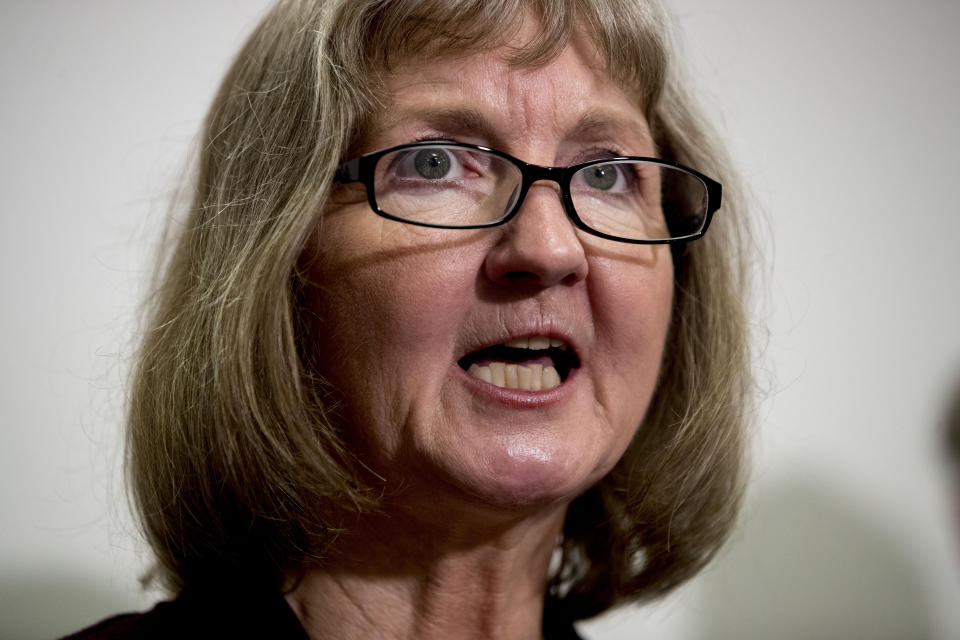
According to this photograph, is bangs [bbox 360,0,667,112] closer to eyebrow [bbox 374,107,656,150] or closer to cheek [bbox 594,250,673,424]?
eyebrow [bbox 374,107,656,150]

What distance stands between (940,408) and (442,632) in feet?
5.05

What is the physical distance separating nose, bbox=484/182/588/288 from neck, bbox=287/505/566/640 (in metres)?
0.32

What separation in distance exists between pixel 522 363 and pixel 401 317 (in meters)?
0.17

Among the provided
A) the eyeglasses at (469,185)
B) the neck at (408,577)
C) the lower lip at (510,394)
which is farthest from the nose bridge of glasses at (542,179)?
the neck at (408,577)

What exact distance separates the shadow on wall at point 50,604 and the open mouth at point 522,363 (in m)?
1.15

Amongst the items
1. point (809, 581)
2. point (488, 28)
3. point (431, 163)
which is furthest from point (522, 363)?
point (809, 581)

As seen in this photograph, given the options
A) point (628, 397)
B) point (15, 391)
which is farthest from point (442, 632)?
point (15, 391)

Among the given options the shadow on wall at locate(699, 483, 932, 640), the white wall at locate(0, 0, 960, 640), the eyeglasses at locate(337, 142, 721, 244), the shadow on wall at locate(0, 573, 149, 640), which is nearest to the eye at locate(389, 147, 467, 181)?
the eyeglasses at locate(337, 142, 721, 244)

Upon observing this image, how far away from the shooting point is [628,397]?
1.07 meters

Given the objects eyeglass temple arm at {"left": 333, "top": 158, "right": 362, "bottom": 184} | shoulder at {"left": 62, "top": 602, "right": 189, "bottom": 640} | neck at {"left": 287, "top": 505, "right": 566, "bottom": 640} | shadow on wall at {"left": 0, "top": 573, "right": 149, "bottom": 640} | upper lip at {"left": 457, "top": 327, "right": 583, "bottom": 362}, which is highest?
Answer: eyeglass temple arm at {"left": 333, "top": 158, "right": 362, "bottom": 184}

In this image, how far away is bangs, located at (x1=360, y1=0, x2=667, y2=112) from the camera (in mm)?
977

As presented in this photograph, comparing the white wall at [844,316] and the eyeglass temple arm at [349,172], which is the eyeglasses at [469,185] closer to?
the eyeglass temple arm at [349,172]

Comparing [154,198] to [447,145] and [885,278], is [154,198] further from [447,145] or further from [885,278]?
[885,278]

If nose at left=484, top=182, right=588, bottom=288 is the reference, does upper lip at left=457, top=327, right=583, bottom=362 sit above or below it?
below
